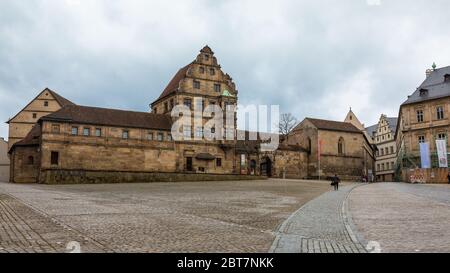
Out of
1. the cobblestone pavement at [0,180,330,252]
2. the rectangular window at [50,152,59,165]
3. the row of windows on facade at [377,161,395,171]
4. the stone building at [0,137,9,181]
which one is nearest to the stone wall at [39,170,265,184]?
the rectangular window at [50,152,59,165]

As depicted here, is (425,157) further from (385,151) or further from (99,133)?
(385,151)

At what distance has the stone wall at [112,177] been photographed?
4512 centimetres

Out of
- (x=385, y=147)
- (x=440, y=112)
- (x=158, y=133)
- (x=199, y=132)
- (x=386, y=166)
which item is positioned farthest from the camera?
(x=385, y=147)

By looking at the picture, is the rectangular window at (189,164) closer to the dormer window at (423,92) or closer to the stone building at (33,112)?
the stone building at (33,112)

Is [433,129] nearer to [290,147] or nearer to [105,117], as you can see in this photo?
[290,147]

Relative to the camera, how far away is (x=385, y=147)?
106 m

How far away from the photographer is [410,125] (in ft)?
205

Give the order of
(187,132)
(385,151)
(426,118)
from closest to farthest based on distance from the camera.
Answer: (187,132)
(426,118)
(385,151)

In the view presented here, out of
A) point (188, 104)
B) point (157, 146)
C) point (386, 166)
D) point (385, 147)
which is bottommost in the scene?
point (386, 166)

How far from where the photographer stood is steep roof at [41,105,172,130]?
5141 centimetres

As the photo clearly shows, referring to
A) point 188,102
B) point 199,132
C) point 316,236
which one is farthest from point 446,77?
point 316,236

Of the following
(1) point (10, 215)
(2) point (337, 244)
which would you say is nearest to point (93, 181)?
(1) point (10, 215)

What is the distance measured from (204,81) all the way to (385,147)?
6289 centimetres

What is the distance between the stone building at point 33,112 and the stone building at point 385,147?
73971mm
